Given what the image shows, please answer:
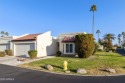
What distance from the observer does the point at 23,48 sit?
3369cm

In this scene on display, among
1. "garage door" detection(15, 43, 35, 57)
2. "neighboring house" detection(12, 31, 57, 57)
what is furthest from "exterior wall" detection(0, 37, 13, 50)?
"garage door" detection(15, 43, 35, 57)

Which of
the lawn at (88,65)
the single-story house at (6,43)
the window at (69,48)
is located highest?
the single-story house at (6,43)

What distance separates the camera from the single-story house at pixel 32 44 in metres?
32.1

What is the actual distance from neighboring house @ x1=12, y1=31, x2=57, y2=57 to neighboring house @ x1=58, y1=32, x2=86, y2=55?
2.66 meters

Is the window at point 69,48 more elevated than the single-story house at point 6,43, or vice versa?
the single-story house at point 6,43

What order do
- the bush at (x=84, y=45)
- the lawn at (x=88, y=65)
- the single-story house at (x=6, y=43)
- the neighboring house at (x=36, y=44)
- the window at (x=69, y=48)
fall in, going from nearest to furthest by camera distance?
A: the lawn at (x=88, y=65) < the bush at (x=84, y=45) < the neighboring house at (x=36, y=44) < the window at (x=69, y=48) < the single-story house at (x=6, y=43)

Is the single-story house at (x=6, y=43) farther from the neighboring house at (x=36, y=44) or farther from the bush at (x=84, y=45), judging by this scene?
the bush at (x=84, y=45)

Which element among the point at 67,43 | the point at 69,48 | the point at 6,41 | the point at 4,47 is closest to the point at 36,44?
the point at 67,43

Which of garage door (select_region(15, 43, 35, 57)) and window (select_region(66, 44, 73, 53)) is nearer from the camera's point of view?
garage door (select_region(15, 43, 35, 57))

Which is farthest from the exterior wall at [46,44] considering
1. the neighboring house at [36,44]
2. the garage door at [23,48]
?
the garage door at [23,48]

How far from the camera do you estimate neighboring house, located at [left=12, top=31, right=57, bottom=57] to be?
105 feet

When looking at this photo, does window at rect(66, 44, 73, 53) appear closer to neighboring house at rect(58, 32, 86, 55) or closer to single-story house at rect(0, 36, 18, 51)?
neighboring house at rect(58, 32, 86, 55)

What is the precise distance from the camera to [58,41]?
1464 inches

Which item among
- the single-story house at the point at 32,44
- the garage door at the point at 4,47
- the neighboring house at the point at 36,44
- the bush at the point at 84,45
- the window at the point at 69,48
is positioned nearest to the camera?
the bush at the point at 84,45
